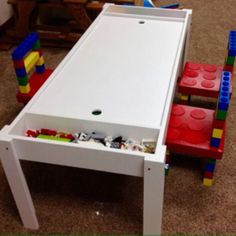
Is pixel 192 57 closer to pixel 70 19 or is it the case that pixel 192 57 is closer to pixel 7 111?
pixel 70 19

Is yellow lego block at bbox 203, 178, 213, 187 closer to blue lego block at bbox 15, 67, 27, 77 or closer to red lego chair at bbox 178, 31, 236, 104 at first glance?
red lego chair at bbox 178, 31, 236, 104

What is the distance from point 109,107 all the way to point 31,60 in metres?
0.51

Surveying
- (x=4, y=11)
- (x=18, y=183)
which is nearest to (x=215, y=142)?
(x=18, y=183)

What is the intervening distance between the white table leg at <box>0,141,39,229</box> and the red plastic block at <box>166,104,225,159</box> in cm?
50

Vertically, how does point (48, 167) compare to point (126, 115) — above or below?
below

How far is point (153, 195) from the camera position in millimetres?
898

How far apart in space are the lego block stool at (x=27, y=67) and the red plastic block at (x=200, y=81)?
0.62m

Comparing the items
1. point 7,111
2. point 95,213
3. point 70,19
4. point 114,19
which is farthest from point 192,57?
point 95,213

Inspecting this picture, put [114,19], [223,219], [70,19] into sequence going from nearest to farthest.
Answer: [223,219] → [114,19] → [70,19]

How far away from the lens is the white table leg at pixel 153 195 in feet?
2.77

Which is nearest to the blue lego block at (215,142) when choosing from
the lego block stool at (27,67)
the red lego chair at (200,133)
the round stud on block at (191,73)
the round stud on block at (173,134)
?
the red lego chair at (200,133)

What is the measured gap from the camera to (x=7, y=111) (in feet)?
5.42

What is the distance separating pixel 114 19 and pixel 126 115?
2.48ft

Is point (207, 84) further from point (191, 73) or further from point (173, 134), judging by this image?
point (173, 134)
